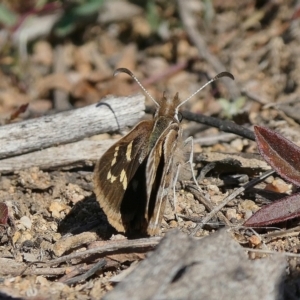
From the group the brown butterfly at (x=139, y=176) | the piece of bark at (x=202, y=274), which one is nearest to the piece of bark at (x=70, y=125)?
the brown butterfly at (x=139, y=176)

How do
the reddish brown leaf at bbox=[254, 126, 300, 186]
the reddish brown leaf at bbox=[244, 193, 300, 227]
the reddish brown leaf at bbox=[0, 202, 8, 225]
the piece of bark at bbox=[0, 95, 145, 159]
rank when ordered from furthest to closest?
the piece of bark at bbox=[0, 95, 145, 159]
the reddish brown leaf at bbox=[0, 202, 8, 225]
the reddish brown leaf at bbox=[254, 126, 300, 186]
the reddish brown leaf at bbox=[244, 193, 300, 227]

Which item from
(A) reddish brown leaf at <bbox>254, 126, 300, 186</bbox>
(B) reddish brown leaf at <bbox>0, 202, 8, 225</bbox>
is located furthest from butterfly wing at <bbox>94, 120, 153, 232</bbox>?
(A) reddish brown leaf at <bbox>254, 126, 300, 186</bbox>

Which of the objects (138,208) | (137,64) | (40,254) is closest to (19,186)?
(40,254)

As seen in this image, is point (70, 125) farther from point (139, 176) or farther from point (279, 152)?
point (279, 152)

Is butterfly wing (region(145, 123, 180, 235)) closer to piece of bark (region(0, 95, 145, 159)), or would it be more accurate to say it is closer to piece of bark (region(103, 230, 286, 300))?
piece of bark (region(103, 230, 286, 300))

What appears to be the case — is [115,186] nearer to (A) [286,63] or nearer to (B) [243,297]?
(B) [243,297]

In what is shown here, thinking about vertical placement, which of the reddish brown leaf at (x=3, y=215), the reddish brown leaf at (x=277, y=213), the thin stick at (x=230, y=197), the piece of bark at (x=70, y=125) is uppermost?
the piece of bark at (x=70, y=125)

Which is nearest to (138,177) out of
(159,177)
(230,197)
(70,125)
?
(159,177)

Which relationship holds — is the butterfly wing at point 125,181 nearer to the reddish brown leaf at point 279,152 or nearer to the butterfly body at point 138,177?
the butterfly body at point 138,177
